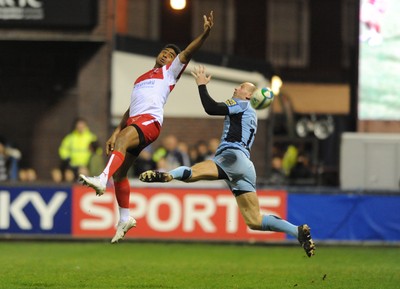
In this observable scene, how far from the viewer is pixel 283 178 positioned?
27.5m

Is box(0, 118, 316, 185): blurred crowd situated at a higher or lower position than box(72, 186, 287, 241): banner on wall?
higher

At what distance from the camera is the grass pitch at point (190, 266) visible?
15.9m

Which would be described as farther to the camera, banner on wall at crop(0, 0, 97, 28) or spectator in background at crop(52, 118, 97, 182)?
banner on wall at crop(0, 0, 97, 28)

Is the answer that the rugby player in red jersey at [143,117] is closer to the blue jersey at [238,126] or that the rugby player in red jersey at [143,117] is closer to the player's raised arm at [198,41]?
the player's raised arm at [198,41]

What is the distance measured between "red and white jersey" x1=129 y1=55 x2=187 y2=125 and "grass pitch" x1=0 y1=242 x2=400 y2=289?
83.5 inches

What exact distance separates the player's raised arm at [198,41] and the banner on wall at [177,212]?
7890 millimetres

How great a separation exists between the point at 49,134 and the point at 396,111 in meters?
7.76

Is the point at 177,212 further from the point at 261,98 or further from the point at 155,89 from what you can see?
the point at 261,98

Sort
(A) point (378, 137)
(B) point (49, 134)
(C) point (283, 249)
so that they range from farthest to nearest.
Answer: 1. (B) point (49, 134)
2. (A) point (378, 137)
3. (C) point (283, 249)

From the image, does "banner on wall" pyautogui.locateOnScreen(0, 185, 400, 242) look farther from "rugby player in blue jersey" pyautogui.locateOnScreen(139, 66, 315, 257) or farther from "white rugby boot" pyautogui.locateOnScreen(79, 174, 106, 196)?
"white rugby boot" pyautogui.locateOnScreen(79, 174, 106, 196)

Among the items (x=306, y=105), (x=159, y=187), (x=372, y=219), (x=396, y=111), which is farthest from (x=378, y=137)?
(x=306, y=105)

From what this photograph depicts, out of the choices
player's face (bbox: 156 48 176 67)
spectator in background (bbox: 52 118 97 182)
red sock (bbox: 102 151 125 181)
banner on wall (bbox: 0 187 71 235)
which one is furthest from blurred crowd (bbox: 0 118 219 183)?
red sock (bbox: 102 151 125 181)

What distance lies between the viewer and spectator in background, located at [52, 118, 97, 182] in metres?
25.2

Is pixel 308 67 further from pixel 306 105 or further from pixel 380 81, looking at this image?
pixel 380 81
